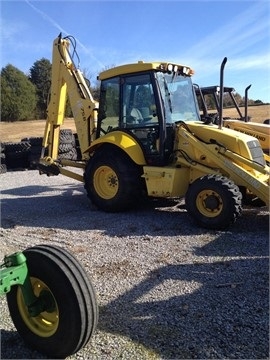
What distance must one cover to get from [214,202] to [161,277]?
2003mm

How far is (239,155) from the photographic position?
6395 millimetres

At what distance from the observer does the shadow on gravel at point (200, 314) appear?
119 inches

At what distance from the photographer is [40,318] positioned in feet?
10.0

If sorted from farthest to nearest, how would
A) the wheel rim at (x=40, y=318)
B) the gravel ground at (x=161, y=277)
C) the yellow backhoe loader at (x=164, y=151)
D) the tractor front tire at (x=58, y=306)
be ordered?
the yellow backhoe loader at (x=164, y=151)
the gravel ground at (x=161, y=277)
the wheel rim at (x=40, y=318)
the tractor front tire at (x=58, y=306)

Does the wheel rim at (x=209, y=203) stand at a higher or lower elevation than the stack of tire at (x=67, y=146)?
lower

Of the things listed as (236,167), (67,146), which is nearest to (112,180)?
(236,167)

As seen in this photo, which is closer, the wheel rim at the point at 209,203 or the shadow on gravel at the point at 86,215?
the wheel rim at the point at 209,203

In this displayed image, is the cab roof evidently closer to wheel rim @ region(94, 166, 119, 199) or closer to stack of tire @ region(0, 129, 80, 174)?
wheel rim @ region(94, 166, 119, 199)

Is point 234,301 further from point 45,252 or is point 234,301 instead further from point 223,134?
point 223,134

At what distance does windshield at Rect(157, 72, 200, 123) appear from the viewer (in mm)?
7105

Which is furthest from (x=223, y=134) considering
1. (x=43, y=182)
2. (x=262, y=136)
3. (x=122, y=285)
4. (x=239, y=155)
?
(x=43, y=182)

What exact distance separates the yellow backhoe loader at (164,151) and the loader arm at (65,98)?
100 mm

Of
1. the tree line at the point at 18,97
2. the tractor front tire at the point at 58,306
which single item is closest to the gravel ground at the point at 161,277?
the tractor front tire at the point at 58,306

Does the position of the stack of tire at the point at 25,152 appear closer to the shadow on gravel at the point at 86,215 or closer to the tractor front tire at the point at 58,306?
the shadow on gravel at the point at 86,215
